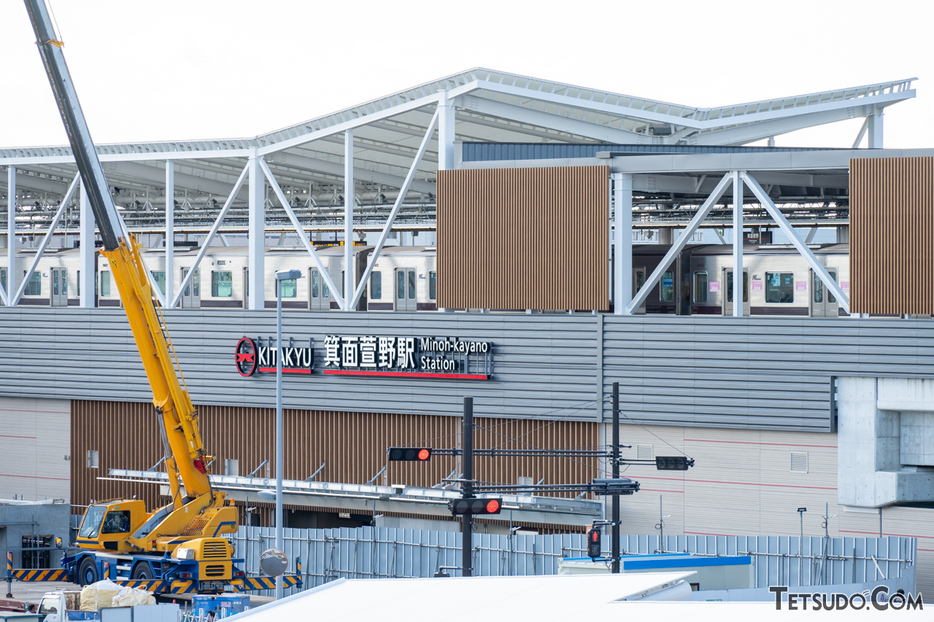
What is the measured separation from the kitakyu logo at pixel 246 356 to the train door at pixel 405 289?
15.9 feet

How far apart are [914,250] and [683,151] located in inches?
321

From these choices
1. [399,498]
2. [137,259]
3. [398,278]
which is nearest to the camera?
[137,259]

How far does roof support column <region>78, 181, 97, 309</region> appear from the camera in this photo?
42656 mm

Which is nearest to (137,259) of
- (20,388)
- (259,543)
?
(259,543)

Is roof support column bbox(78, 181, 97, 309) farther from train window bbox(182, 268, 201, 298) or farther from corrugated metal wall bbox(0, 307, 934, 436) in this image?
train window bbox(182, 268, 201, 298)

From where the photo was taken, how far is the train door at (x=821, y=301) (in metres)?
34.1

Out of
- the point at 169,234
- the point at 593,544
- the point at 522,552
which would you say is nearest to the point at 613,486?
the point at 593,544

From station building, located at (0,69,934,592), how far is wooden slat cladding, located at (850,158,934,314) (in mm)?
55

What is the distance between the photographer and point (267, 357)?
38781 mm

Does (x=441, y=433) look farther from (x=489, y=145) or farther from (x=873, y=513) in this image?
(x=873, y=513)

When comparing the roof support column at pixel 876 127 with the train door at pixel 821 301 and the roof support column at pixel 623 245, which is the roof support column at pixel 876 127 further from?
the roof support column at pixel 623 245

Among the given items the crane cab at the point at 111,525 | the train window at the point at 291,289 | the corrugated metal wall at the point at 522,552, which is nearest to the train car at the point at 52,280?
the train window at the point at 291,289

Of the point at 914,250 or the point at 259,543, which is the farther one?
the point at 259,543

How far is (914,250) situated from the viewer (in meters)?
30.2
